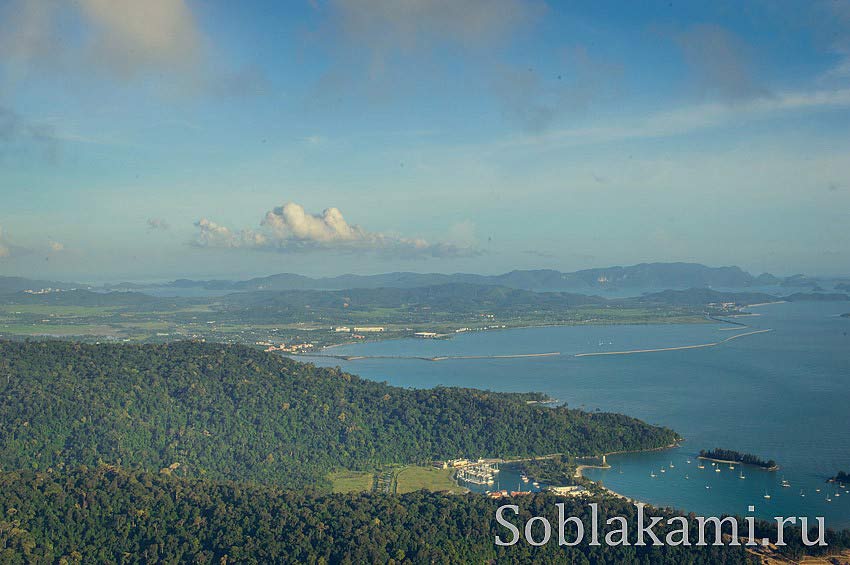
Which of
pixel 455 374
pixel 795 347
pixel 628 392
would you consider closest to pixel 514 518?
pixel 628 392

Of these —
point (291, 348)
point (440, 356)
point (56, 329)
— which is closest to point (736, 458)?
point (440, 356)

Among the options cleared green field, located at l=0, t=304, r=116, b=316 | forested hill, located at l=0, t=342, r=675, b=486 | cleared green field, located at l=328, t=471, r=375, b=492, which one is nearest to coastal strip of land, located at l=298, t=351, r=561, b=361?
forested hill, located at l=0, t=342, r=675, b=486

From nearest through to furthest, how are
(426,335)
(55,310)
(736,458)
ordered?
(736,458)
(426,335)
(55,310)

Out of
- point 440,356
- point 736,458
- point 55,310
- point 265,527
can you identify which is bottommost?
point 736,458

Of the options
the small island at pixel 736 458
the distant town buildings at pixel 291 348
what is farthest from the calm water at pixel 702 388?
the distant town buildings at pixel 291 348

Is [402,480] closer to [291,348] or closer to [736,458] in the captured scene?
[736,458]

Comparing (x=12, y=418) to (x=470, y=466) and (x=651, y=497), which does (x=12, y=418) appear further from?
(x=651, y=497)
